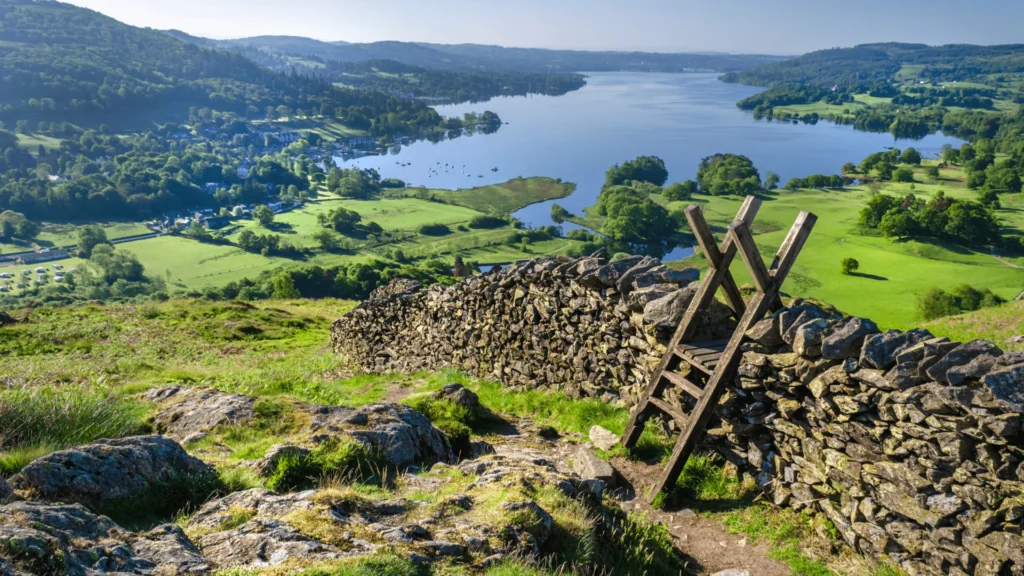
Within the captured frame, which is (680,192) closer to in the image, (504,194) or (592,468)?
(504,194)

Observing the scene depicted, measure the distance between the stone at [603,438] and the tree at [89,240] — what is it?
140945 millimetres

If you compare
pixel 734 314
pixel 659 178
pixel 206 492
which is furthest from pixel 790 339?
pixel 659 178

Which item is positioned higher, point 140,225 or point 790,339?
point 790,339

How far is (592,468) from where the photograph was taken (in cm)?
782

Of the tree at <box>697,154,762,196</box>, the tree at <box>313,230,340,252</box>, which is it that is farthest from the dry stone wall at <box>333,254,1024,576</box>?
the tree at <box>697,154,762,196</box>

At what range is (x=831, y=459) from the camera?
6.35 metres

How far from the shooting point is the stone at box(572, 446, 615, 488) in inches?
302

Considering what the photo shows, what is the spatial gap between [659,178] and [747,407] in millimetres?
162318

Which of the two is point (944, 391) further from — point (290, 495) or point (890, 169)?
point (890, 169)

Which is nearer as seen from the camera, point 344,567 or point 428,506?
point 344,567

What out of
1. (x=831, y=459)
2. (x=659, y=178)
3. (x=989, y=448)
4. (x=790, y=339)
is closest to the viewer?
(x=989, y=448)

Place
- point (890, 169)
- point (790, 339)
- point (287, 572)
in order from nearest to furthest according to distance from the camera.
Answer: point (287, 572) < point (790, 339) < point (890, 169)

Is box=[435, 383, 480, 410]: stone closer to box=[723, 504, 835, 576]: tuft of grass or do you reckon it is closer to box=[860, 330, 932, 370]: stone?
box=[723, 504, 835, 576]: tuft of grass

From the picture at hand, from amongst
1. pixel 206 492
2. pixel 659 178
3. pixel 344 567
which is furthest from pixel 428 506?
pixel 659 178
